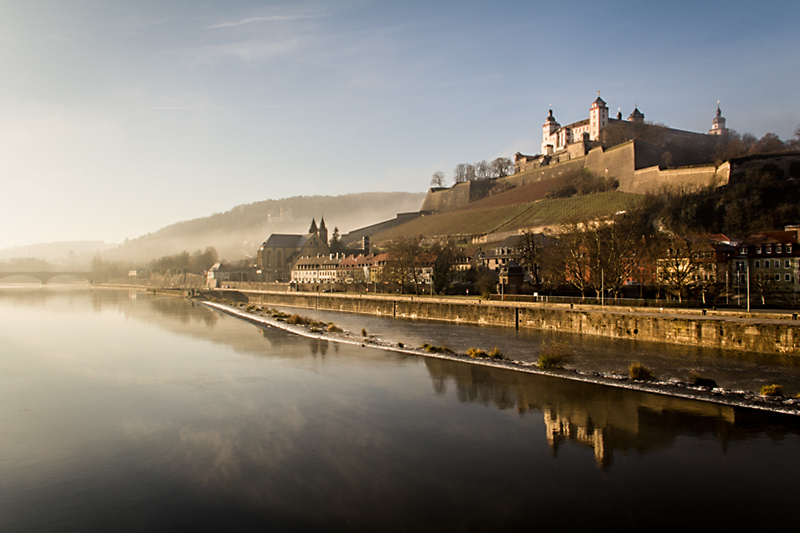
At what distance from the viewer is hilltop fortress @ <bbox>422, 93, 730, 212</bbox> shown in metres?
63.7

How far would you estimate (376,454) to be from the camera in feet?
36.5

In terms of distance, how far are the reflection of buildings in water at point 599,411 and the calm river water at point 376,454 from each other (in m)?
0.07

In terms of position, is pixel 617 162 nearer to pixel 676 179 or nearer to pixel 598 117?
pixel 676 179

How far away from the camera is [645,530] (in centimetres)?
809

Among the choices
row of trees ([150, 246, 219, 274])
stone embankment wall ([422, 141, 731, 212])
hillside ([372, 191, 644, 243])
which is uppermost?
stone embankment wall ([422, 141, 731, 212])

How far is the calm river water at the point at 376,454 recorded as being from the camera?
8.59 metres

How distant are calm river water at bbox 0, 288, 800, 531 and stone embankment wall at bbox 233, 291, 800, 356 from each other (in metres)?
10.2

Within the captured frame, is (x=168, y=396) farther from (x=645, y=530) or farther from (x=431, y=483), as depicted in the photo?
(x=645, y=530)

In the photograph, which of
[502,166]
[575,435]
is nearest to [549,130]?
[502,166]

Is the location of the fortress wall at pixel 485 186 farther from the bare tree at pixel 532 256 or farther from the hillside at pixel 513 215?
the bare tree at pixel 532 256

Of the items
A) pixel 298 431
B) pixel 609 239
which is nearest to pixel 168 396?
pixel 298 431

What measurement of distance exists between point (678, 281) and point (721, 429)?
21567 mm

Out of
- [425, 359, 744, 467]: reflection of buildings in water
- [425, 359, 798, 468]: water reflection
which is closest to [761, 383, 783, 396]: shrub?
[425, 359, 798, 468]: water reflection

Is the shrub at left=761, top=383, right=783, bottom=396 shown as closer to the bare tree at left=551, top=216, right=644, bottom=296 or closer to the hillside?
the bare tree at left=551, top=216, right=644, bottom=296
